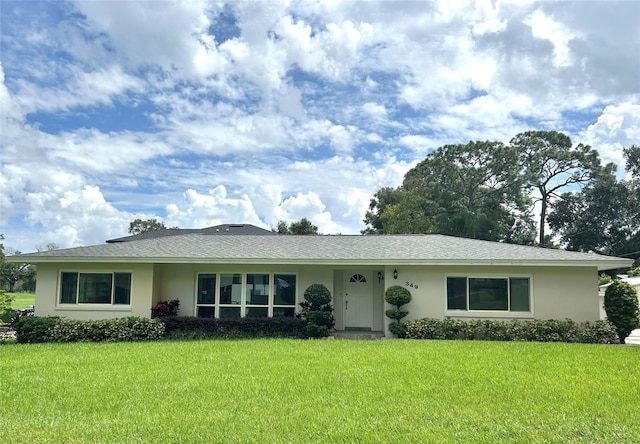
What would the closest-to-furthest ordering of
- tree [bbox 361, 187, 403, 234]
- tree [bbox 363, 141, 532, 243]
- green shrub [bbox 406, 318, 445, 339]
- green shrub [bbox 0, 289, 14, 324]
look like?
green shrub [bbox 406, 318, 445, 339] < green shrub [bbox 0, 289, 14, 324] < tree [bbox 363, 141, 532, 243] < tree [bbox 361, 187, 403, 234]

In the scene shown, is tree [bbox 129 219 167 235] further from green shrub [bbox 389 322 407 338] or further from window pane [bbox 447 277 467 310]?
window pane [bbox 447 277 467 310]

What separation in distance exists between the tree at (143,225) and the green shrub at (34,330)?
48.2m

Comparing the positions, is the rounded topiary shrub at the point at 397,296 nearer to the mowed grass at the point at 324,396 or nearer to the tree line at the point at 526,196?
the mowed grass at the point at 324,396

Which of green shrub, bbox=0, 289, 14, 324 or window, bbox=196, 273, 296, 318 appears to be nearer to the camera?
green shrub, bbox=0, 289, 14, 324

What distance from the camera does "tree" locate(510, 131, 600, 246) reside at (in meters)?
42.5

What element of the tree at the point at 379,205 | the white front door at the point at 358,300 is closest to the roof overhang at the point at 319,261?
the white front door at the point at 358,300

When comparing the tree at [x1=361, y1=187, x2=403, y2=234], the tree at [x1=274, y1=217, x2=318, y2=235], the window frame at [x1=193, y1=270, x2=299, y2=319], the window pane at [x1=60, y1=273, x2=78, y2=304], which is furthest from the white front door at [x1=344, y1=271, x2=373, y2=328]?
the tree at [x1=361, y1=187, x2=403, y2=234]

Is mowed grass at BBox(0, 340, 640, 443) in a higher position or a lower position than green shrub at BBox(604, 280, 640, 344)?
lower

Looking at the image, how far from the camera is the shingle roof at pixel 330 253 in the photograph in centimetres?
1422

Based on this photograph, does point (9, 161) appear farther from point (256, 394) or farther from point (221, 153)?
point (256, 394)

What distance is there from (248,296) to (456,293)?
687 cm

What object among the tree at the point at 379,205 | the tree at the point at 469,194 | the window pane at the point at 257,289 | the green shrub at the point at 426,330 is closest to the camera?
the green shrub at the point at 426,330

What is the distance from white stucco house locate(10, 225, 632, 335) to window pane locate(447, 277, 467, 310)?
31 millimetres

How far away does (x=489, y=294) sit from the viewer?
48.8ft
